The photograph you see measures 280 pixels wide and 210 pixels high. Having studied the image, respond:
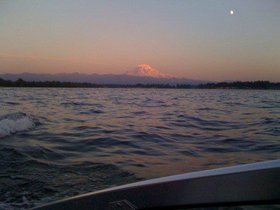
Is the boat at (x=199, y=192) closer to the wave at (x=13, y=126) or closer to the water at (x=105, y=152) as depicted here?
the water at (x=105, y=152)

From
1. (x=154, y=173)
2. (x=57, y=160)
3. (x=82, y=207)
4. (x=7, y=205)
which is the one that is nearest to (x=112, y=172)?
(x=154, y=173)

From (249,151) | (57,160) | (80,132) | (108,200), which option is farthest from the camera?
(80,132)

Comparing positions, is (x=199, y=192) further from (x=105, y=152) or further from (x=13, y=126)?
(x=13, y=126)

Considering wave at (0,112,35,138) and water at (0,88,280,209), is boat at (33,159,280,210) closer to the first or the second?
water at (0,88,280,209)

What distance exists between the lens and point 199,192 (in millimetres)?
1404

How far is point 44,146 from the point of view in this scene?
7.52 meters

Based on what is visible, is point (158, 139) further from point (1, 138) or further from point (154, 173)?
point (1, 138)

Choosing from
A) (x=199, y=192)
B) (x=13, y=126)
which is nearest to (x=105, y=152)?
(x=13, y=126)

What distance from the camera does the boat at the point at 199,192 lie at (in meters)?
1.33

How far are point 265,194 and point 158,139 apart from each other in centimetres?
732

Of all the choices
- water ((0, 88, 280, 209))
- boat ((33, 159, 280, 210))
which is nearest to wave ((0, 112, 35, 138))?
water ((0, 88, 280, 209))

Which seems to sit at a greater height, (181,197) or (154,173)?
(181,197)

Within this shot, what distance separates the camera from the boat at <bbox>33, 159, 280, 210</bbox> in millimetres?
1332

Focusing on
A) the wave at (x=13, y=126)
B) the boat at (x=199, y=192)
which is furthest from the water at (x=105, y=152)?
the boat at (x=199, y=192)
